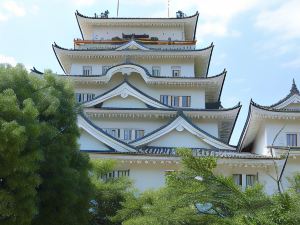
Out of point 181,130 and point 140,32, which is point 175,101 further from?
point 140,32

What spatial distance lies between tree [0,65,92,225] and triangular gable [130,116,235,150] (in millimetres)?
8718

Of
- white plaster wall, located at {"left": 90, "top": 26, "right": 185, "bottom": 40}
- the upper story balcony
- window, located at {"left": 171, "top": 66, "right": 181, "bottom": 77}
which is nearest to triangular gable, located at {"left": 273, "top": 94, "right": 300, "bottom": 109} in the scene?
window, located at {"left": 171, "top": 66, "right": 181, "bottom": 77}

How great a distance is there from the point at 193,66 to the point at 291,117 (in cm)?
704

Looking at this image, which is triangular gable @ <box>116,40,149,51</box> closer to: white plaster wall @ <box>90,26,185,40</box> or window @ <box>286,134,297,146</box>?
white plaster wall @ <box>90,26,185,40</box>

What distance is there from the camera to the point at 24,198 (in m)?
10.0

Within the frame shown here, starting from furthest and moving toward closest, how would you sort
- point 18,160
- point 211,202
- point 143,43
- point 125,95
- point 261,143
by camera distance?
point 143,43, point 125,95, point 261,143, point 18,160, point 211,202

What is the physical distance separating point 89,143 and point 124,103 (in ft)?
13.7

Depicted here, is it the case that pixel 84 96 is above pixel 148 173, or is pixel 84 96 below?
above

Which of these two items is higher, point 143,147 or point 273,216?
point 143,147

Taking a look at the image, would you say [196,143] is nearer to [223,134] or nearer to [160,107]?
[160,107]

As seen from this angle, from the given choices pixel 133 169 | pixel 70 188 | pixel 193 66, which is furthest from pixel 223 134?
pixel 70 188

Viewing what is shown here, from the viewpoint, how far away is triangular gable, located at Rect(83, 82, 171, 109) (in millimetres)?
23703

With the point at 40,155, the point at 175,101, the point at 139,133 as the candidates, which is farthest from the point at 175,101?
the point at 40,155

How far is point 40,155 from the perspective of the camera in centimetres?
1024
